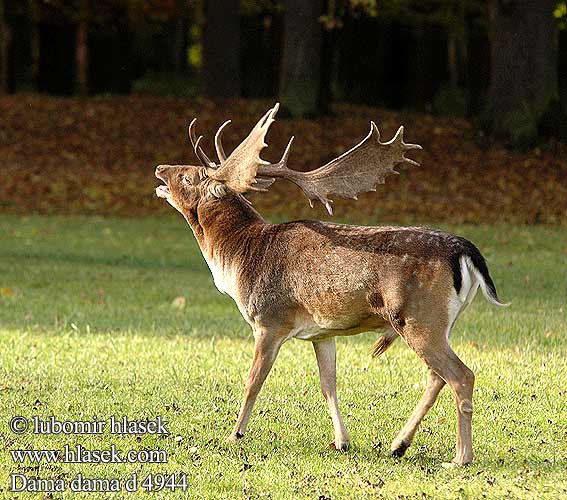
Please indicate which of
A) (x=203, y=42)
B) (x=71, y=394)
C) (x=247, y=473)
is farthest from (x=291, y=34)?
(x=247, y=473)

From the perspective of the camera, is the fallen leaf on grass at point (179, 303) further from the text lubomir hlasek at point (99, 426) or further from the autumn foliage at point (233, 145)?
the autumn foliage at point (233, 145)

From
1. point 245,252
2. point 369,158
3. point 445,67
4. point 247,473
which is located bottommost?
point 445,67

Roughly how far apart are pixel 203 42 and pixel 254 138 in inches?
876

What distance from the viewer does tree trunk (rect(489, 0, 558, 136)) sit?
931 inches

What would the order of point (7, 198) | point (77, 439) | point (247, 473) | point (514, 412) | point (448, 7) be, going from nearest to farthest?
point (247, 473) → point (77, 439) → point (514, 412) → point (7, 198) → point (448, 7)

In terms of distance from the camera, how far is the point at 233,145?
24719mm

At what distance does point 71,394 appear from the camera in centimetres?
881

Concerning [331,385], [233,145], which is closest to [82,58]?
[233,145]

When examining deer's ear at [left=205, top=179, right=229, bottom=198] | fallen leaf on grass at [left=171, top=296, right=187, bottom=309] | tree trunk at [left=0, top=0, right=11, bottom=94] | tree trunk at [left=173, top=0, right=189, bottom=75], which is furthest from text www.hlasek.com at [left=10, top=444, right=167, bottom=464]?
tree trunk at [left=173, top=0, right=189, bottom=75]

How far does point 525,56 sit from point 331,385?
56.4ft

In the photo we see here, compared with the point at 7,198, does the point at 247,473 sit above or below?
above

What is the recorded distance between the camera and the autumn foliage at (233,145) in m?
21.8

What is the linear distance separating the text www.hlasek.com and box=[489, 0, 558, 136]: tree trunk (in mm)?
17915

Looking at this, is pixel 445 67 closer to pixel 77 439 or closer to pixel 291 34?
pixel 291 34
